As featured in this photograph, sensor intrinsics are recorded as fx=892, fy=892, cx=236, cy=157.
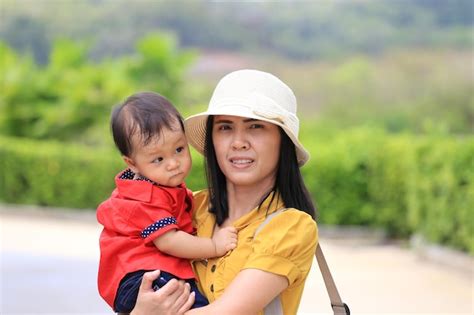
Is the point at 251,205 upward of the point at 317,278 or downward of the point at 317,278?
upward

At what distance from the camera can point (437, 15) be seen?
32.6 meters

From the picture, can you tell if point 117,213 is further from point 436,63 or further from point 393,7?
point 393,7

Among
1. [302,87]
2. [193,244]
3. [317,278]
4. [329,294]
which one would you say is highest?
[193,244]

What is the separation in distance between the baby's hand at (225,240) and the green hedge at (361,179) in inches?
273

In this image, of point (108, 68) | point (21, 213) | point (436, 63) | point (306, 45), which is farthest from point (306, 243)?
point (306, 45)

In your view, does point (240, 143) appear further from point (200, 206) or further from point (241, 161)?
point (200, 206)

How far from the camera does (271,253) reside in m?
2.31

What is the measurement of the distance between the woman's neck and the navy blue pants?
259 mm

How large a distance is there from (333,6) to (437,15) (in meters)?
4.17

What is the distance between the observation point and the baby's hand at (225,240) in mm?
2436

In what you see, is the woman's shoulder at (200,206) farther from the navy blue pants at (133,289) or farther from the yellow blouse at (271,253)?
the navy blue pants at (133,289)

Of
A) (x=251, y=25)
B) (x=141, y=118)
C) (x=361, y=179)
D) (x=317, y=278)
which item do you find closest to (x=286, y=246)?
(x=141, y=118)

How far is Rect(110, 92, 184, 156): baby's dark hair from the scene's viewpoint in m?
2.49

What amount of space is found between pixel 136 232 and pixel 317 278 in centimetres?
698
